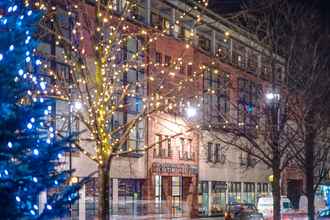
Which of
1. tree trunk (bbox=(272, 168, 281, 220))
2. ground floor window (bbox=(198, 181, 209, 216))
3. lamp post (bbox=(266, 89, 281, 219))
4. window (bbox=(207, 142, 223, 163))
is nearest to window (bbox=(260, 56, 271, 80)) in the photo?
lamp post (bbox=(266, 89, 281, 219))

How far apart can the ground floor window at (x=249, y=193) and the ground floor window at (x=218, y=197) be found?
15.1ft

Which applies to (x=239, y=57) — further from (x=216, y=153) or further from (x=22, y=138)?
(x=22, y=138)

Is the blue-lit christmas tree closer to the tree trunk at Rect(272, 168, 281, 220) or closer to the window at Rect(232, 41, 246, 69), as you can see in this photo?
the tree trunk at Rect(272, 168, 281, 220)

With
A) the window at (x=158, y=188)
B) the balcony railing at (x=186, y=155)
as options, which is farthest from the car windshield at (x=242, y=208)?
the balcony railing at (x=186, y=155)

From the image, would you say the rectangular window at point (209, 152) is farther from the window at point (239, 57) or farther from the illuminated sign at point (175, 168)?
the window at point (239, 57)

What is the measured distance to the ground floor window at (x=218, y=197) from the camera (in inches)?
2266

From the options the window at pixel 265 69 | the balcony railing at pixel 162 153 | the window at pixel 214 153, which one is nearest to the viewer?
the window at pixel 265 69

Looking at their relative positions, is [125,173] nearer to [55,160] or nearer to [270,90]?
[270,90]

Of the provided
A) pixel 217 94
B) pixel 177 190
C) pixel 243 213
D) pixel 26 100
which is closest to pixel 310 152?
pixel 217 94

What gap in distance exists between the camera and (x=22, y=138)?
308 inches

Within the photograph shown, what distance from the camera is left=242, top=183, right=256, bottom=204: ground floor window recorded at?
65.4 metres

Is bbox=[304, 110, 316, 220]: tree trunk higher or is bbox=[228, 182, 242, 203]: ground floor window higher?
bbox=[304, 110, 316, 220]: tree trunk

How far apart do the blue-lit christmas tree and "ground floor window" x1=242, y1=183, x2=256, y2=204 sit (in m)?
57.4

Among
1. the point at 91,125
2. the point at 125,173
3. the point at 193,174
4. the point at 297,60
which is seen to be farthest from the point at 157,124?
the point at 91,125
